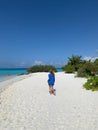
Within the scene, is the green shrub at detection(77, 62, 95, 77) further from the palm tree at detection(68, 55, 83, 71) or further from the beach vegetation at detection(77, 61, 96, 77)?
the palm tree at detection(68, 55, 83, 71)

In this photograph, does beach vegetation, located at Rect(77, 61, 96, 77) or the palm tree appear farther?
the palm tree

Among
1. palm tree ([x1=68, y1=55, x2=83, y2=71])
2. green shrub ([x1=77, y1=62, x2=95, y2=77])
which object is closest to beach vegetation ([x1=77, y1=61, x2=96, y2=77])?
green shrub ([x1=77, y1=62, x2=95, y2=77])

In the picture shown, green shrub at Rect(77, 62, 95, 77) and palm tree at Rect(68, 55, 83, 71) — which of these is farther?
palm tree at Rect(68, 55, 83, 71)

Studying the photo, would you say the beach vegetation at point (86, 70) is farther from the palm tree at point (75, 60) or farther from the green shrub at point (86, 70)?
the palm tree at point (75, 60)

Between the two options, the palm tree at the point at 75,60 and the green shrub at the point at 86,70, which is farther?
the palm tree at the point at 75,60

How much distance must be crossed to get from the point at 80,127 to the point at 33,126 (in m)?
1.42

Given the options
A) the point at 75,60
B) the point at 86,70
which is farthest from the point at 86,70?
the point at 75,60

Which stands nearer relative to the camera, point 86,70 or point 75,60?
point 86,70

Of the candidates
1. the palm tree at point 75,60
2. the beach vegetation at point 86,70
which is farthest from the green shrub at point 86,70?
the palm tree at point 75,60

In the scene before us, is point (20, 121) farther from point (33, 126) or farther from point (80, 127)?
point (80, 127)

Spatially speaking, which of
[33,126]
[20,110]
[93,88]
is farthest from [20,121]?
[93,88]

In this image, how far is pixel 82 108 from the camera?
352 inches

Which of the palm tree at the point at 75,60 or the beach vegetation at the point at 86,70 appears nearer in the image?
the beach vegetation at the point at 86,70

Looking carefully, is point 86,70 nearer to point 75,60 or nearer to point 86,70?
point 86,70
